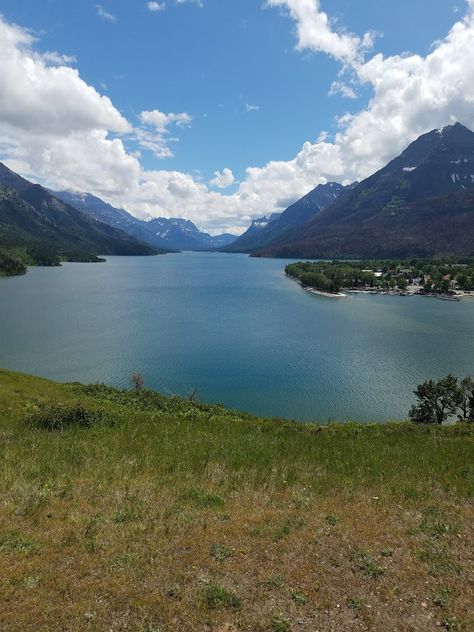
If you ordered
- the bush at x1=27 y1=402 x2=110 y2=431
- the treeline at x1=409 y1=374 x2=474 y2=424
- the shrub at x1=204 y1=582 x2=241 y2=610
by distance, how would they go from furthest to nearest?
the treeline at x1=409 y1=374 x2=474 y2=424, the bush at x1=27 y1=402 x2=110 y2=431, the shrub at x1=204 y1=582 x2=241 y2=610

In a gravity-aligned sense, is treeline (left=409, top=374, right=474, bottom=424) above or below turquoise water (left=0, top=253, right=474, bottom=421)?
above

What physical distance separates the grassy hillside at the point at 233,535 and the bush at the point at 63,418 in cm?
384

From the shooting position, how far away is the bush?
28062 millimetres

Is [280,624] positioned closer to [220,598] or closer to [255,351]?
[220,598]

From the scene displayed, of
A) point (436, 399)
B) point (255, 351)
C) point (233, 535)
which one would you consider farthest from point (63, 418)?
point (255, 351)

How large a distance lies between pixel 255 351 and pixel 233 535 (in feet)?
312

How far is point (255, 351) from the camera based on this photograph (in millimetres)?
108750

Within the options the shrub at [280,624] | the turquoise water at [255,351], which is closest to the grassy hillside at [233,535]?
the shrub at [280,624]

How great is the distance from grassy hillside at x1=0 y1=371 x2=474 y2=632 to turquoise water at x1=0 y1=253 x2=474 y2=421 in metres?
48.0

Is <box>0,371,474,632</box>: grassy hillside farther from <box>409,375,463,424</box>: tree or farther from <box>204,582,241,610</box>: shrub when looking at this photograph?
<box>409,375,463,424</box>: tree

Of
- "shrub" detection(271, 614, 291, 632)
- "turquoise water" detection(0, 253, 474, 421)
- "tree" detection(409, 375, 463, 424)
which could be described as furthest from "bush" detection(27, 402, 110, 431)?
"tree" detection(409, 375, 463, 424)

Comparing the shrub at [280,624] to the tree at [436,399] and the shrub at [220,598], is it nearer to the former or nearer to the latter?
the shrub at [220,598]

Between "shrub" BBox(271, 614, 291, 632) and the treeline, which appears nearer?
"shrub" BBox(271, 614, 291, 632)

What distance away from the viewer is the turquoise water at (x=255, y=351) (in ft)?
253
